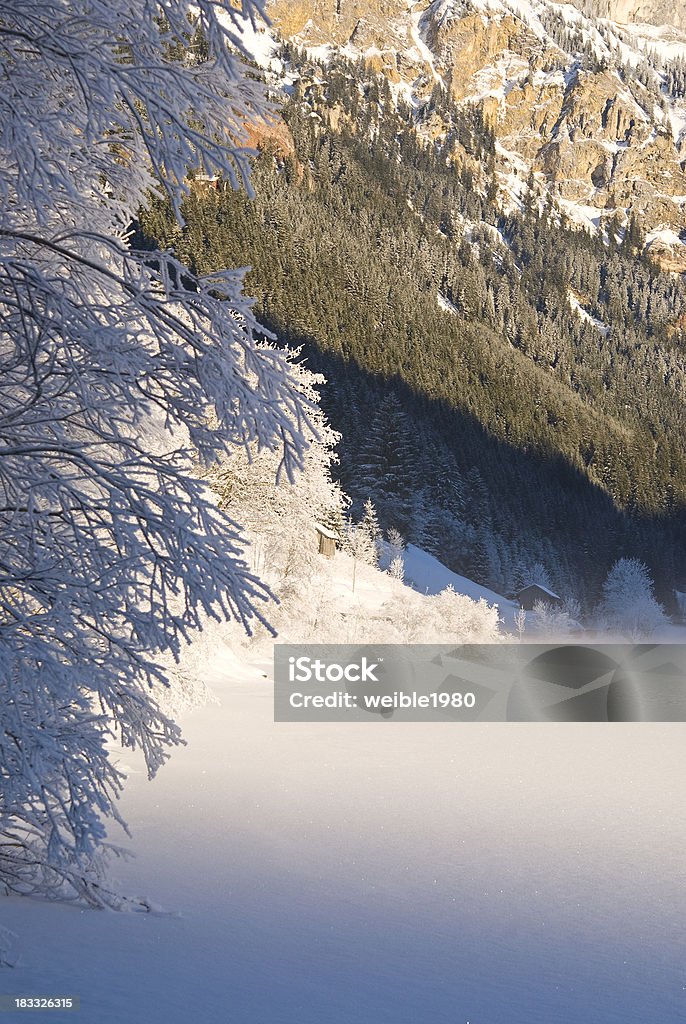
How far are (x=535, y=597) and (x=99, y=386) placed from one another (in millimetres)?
73260

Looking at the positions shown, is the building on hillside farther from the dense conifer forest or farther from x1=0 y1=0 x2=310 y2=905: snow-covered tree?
x1=0 y1=0 x2=310 y2=905: snow-covered tree

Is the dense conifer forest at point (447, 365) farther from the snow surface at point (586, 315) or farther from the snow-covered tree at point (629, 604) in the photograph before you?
the snow-covered tree at point (629, 604)

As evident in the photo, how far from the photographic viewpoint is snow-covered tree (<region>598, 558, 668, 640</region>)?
86062 millimetres

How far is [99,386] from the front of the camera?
484cm

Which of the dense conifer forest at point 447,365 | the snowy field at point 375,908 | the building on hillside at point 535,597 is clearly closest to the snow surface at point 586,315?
the dense conifer forest at point 447,365

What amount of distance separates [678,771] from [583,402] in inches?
5380

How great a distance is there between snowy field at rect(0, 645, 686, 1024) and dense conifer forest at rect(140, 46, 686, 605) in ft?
195

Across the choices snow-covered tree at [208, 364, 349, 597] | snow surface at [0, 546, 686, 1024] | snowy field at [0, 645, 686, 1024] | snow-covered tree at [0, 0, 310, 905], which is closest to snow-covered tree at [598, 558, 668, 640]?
snow-covered tree at [208, 364, 349, 597]

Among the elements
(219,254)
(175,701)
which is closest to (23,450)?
(175,701)

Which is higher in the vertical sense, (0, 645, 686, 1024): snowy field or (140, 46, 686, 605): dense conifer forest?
(140, 46, 686, 605): dense conifer forest

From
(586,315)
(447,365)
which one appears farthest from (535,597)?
(586,315)

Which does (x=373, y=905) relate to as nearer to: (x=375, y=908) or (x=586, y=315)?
(x=375, y=908)

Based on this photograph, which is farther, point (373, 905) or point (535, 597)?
point (535, 597)

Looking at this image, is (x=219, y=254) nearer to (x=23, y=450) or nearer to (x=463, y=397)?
(x=463, y=397)
